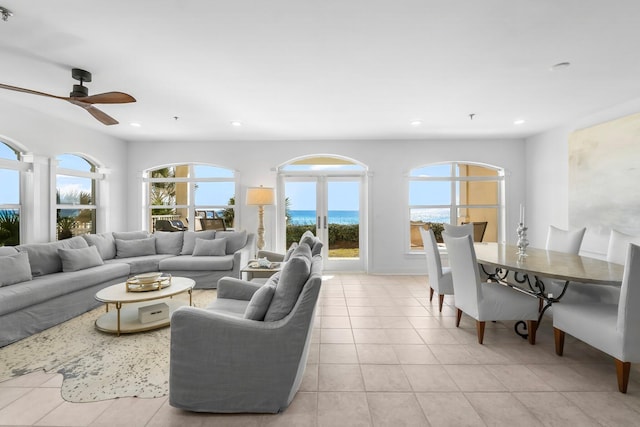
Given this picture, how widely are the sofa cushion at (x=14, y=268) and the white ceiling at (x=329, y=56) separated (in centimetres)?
180

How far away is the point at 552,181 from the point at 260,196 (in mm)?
4833

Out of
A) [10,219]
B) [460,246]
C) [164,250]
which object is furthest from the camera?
[164,250]

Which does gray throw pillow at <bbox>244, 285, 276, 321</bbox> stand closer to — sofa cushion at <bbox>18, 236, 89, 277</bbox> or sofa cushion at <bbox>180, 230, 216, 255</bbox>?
sofa cushion at <bbox>18, 236, 89, 277</bbox>

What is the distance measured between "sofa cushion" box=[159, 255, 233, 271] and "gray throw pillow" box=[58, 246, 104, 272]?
0.83 m

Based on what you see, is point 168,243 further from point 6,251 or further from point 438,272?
point 438,272

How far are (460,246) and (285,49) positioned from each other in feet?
7.59

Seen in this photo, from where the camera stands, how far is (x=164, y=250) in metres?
5.30

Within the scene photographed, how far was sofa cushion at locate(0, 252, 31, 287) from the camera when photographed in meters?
3.11

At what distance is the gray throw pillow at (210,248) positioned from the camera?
511 cm

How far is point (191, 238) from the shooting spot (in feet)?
17.6

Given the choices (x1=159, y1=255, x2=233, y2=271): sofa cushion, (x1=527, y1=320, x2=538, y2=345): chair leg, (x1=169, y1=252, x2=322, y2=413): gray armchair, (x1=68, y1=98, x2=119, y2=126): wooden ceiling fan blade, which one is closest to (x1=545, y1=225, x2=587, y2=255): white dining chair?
(x1=527, y1=320, x2=538, y2=345): chair leg

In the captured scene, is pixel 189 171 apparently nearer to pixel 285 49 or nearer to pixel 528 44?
pixel 285 49

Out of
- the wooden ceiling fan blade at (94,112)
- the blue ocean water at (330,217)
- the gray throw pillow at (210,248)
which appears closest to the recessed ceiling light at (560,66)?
the blue ocean water at (330,217)

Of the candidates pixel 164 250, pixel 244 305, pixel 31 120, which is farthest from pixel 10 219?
pixel 244 305
